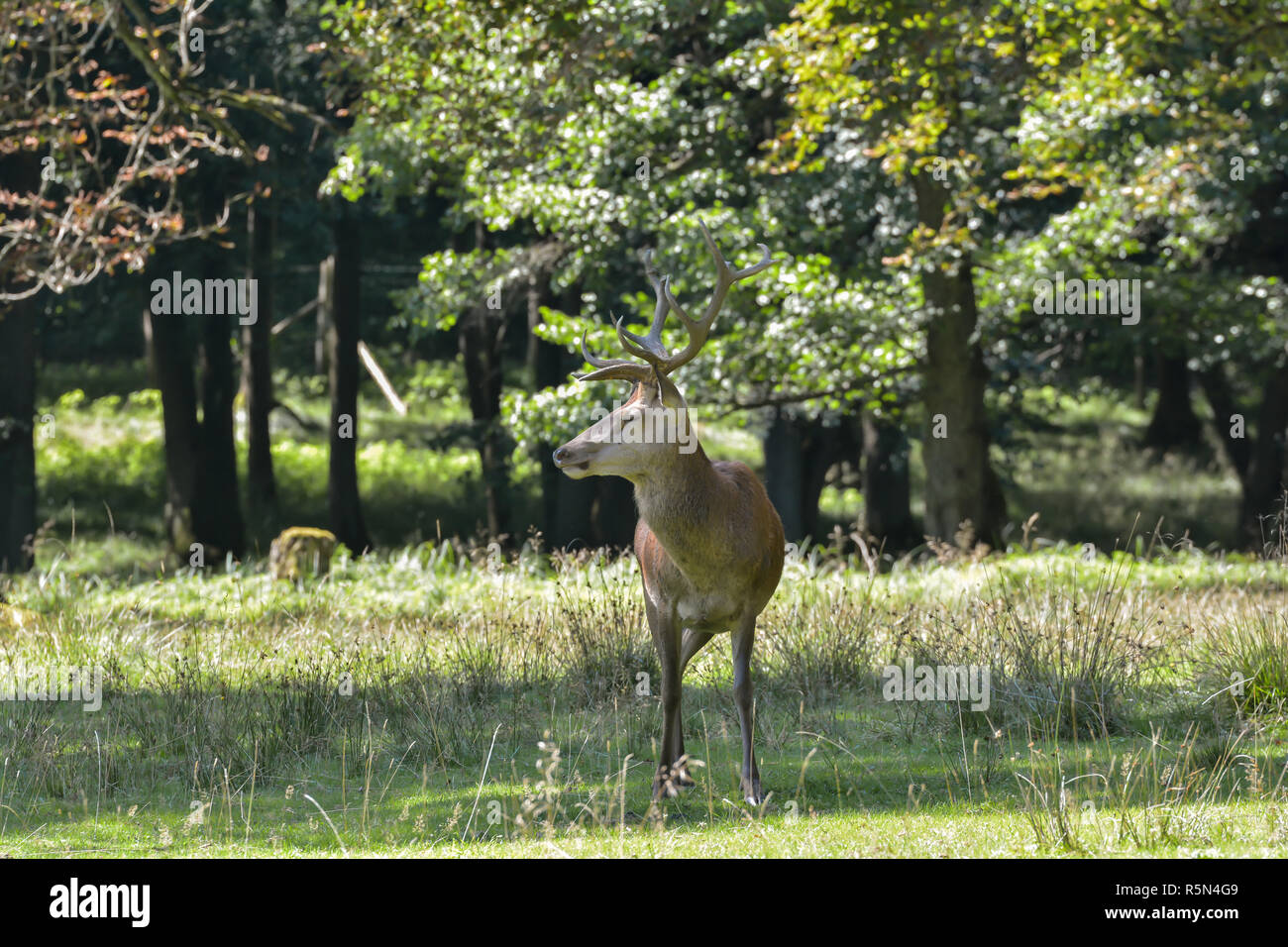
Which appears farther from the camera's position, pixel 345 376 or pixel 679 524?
pixel 345 376

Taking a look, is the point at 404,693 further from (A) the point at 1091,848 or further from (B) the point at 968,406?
(B) the point at 968,406

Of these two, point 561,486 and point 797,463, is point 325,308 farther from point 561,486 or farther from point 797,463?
point 797,463

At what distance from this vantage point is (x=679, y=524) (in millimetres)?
6508

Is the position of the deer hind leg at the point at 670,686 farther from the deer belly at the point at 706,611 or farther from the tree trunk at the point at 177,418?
the tree trunk at the point at 177,418

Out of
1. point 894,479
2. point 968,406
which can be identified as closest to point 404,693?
point 968,406

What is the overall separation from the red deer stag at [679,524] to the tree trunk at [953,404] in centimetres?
943

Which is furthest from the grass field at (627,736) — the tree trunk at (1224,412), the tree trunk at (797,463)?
the tree trunk at (1224,412)

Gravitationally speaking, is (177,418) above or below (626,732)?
above

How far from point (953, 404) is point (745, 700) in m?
10.1

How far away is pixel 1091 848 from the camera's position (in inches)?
215

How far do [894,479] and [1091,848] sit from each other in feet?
54.5

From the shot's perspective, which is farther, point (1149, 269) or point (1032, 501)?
point (1032, 501)

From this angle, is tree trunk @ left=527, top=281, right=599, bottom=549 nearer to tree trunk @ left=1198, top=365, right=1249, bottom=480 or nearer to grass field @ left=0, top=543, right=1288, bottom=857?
grass field @ left=0, top=543, right=1288, bottom=857

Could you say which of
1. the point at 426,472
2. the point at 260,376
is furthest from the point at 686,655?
the point at 426,472
